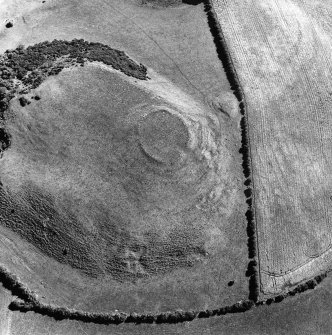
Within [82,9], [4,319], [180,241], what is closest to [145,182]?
[180,241]

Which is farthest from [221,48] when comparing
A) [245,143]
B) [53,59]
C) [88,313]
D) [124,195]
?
[88,313]

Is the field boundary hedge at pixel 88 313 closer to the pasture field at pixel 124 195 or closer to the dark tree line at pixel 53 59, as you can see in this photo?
the pasture field at pixel 124 195

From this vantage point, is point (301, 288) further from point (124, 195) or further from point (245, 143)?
point (124, 195)

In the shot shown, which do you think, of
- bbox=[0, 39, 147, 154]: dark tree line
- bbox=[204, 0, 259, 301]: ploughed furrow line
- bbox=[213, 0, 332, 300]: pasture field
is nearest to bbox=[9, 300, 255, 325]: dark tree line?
bbox=[204, 0, 259, 301]: ploughed furrow line

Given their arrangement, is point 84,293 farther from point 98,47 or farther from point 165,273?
point 98,47

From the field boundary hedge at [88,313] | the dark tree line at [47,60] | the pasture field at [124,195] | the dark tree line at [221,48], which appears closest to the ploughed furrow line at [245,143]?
the dark tree line at [221,48]

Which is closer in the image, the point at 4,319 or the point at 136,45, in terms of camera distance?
the point at 4,319

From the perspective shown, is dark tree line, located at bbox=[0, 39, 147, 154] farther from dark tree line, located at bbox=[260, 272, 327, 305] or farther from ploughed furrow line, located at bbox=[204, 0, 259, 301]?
dark tree line, located at bbox=[260, 272, 327, 305]
